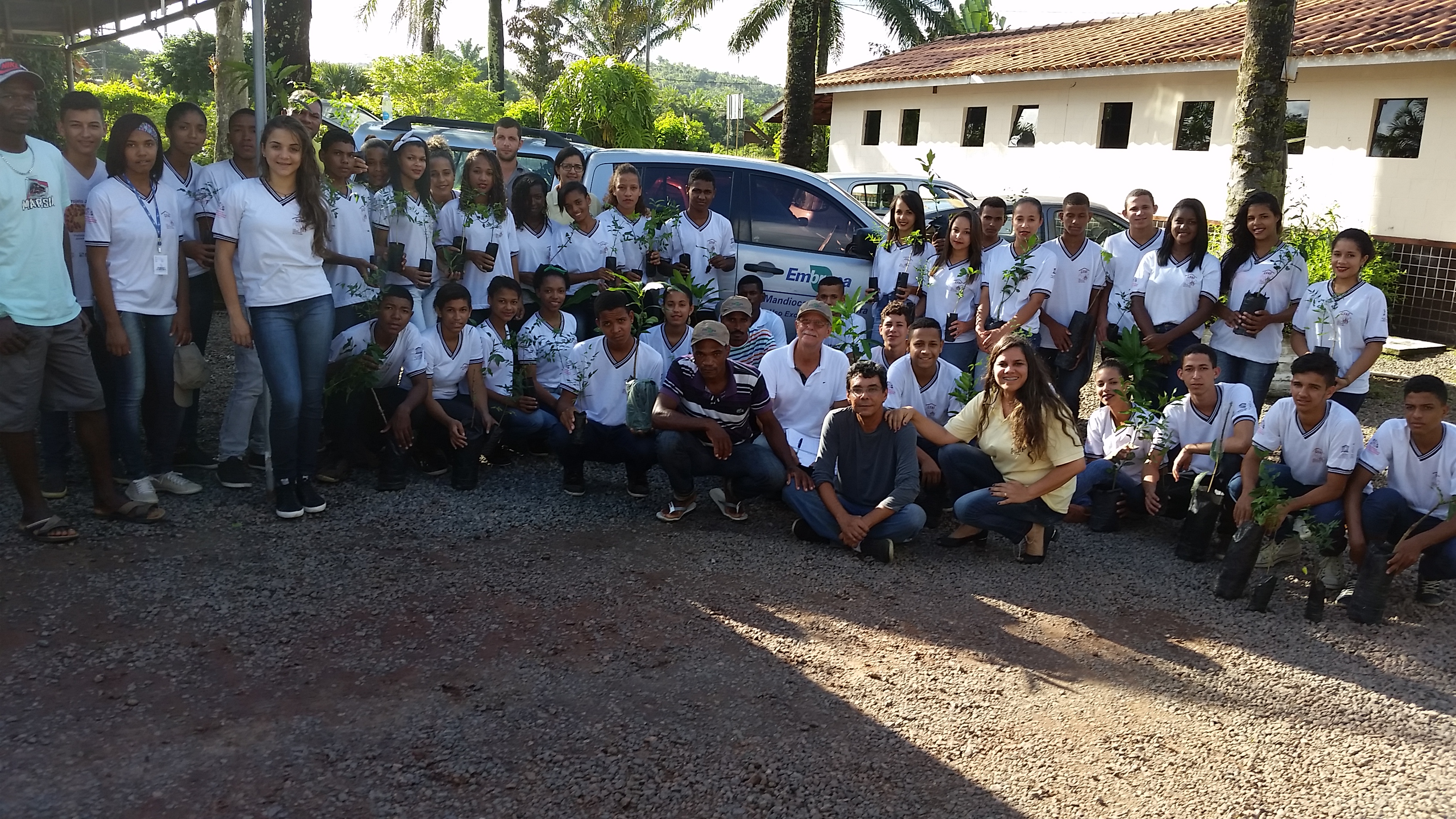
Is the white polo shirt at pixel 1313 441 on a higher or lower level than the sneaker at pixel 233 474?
higher

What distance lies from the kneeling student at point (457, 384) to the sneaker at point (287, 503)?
2.98ft

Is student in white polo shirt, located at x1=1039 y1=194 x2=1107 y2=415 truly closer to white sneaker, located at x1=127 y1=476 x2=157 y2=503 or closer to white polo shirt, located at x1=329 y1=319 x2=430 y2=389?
white polo shirt, located at x1=329 y1=319 x2=430 y2=389

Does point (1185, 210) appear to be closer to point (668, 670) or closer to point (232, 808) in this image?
point (668, 670)

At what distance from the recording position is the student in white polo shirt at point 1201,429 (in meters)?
→ 5.66

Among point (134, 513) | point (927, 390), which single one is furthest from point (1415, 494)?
point (134, 513)

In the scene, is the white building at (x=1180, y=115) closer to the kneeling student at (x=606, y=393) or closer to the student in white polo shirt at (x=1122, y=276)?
the student in white polo shirt at (x=1122, y=276)

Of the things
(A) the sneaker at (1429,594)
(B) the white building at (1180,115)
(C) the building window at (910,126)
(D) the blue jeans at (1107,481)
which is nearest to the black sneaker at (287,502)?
(D) the blue jeans at (1107,481)

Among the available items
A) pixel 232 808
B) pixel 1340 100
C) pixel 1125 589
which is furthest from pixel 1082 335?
pixel 1340 100

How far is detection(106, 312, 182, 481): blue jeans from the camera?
5191mm

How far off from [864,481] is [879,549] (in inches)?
13.5

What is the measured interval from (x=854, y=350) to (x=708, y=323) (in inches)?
48.8

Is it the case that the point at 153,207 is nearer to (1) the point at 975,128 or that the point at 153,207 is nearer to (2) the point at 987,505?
(2) the point at 987,505

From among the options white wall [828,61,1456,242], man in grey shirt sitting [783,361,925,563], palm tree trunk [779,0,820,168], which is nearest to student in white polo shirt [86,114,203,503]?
man in grey shirt sitting [783,361,925,563]

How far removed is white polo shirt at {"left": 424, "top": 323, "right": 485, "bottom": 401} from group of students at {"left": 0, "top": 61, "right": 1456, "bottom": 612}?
2cm
